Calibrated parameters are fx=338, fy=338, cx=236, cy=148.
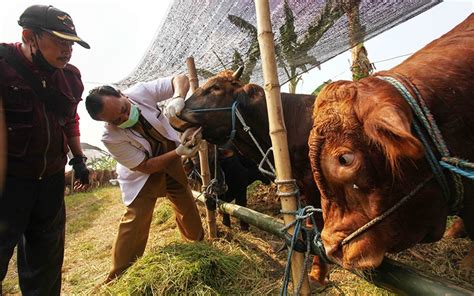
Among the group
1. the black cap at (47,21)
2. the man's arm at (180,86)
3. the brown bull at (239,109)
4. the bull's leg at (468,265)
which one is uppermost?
the black cap at (47,21)

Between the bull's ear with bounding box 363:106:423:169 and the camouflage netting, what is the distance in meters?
2.63

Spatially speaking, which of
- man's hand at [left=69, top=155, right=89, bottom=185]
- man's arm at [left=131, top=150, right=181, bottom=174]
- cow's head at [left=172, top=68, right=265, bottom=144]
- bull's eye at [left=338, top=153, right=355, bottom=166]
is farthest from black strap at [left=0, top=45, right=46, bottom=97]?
bull's eye at [left=338, top=153, right=355, bottom=166]

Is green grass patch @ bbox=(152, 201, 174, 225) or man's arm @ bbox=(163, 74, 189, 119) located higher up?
man's arm @ bbox=(163, 74, 189, 119)

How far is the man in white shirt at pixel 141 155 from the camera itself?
3.03m

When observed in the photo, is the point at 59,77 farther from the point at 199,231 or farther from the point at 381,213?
the point at 381,213

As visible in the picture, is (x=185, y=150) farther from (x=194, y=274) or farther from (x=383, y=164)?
(x=383, y=164)

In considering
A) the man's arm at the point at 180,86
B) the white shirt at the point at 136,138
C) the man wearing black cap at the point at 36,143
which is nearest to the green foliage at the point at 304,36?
the man's arm at the point at 180,86

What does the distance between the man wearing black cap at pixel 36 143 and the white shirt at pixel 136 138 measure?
0.44m

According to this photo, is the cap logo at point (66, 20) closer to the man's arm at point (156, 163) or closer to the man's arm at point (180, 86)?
the man's arm at point (180, 86)

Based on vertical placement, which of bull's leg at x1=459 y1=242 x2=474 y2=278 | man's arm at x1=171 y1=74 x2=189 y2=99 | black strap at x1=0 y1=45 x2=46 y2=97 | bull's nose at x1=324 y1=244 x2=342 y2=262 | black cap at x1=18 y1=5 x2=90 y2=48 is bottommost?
bull's leg at x1=459 y1=242 x2=474 y2=278

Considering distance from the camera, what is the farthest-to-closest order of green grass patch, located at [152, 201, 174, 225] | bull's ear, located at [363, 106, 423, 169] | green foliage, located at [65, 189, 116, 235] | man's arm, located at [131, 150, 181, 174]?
green foliage, located at [65, 189, 116, 235] < green grass patch, located at [152, 201, 174, 225] < man's arm, located at [131, 150, 181, 174] < bull's ear, located at [363, 106, 423, 169]

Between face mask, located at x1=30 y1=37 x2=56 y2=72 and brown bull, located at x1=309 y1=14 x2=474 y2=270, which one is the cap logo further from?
brown bull, located at x1=309 y1=14 x2=474 y2=270

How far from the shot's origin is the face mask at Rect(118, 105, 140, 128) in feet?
10.2

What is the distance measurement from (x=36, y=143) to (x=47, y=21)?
92 cm
